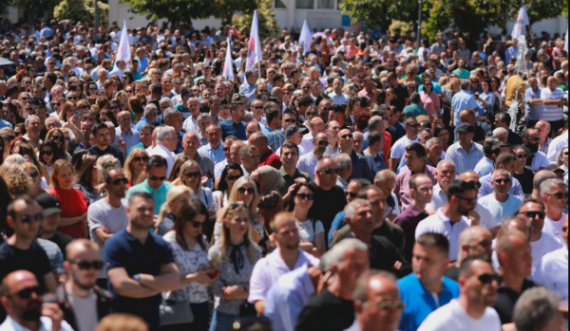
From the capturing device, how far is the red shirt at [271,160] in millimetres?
10125

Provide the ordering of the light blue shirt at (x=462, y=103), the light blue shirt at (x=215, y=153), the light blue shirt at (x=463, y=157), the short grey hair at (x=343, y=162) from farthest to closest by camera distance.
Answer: the light blue shirt at (x=462, y=103)
the light blue shirt at (x=463, y=157)
the light blue shirt at (x=215, y=153)
the short grey hair at (x=343, y=162)

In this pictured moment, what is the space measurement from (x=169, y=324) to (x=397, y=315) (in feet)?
8.19

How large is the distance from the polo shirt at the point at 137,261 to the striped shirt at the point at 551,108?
12.2 meters

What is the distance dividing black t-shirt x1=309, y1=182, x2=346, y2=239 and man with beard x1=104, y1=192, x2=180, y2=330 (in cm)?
220

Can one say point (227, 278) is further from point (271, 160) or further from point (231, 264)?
point (271, 160)

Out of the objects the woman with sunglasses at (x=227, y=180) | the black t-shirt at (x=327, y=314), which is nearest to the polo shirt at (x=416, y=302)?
the black t-shirt at (x=327, y=314)

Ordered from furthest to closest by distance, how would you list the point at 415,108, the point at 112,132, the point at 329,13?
1. the point at 329,13
2. the point at 415,108
3. the point at 112,132

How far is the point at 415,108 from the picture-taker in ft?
48.5

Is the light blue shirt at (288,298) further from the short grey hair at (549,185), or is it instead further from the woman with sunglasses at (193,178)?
the short grey hair at (549,185)

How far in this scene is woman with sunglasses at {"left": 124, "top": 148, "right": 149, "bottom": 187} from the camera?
8.95 meters

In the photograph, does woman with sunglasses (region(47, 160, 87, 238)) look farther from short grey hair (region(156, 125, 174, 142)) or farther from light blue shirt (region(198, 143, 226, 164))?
light blue shirt (region(198, 143, 226, 164))

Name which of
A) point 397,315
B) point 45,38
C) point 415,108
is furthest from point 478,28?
point 397,315

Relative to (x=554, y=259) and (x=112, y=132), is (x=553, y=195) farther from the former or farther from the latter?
(x=112, y=132)

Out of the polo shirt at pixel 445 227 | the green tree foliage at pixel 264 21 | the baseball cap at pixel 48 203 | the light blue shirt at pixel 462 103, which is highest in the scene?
the baseball cap at pixel 48 203
